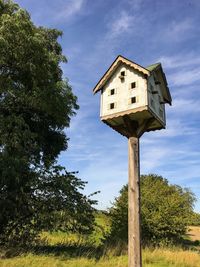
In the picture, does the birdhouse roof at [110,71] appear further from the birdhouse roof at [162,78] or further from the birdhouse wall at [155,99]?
the birdhouse wall at [155,99]

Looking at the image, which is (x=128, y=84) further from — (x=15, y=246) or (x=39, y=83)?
(x=15, y=246)

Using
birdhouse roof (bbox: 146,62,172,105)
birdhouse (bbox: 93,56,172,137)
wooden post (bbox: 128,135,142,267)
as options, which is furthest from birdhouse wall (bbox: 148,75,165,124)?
wooden post (bbox: 128,135,142,267)

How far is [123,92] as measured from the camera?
10367mm

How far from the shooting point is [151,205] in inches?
777

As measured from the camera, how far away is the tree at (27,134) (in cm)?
1494

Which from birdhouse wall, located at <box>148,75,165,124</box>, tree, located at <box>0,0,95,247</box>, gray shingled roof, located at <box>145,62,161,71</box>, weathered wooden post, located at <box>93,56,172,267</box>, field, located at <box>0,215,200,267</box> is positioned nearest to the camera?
weathered wooden post, located at <box>93,56,172,267</box>

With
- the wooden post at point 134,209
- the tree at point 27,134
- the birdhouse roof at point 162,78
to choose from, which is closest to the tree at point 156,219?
the tree at point 27,134

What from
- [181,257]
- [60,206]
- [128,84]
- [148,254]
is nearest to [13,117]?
[60,206]

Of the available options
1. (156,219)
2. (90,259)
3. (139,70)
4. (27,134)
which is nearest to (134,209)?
(139,70)

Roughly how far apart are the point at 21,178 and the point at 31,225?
7.41 ft

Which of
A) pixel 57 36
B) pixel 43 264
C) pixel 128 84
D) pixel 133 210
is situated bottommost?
pixel 43 264

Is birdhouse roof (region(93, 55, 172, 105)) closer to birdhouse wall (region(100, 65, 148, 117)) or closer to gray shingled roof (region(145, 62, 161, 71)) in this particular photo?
gray shingled roof (region(145, 62, 161, 71))

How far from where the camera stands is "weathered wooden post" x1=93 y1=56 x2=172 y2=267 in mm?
8938

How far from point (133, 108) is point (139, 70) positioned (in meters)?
1.31
